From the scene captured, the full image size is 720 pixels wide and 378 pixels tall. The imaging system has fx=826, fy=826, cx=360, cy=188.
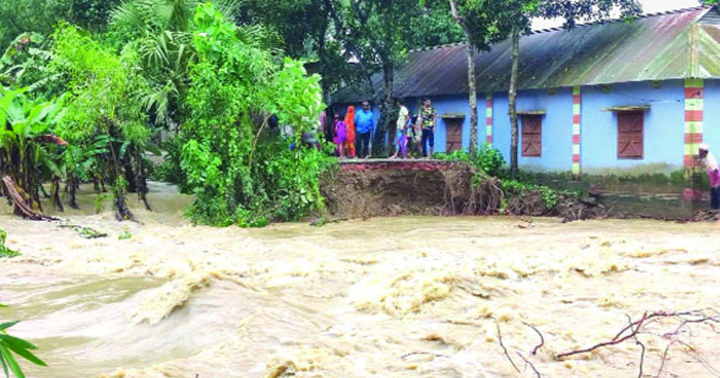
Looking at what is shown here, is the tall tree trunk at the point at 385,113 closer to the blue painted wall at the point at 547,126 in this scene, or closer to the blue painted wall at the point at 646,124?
the blue painted wall at the point at 547,126

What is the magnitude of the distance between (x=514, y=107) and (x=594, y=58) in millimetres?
2165

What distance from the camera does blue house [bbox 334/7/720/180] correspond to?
16.8 m

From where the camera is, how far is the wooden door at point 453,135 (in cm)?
2253

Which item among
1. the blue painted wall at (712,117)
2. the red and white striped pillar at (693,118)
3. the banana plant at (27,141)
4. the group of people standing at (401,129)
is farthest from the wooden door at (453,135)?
the banana plant at (27,141)

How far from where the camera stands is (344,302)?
8117mm

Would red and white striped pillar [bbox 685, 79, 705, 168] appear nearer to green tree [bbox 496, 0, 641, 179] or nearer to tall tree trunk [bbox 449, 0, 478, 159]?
green tree [bbox 496, 0, 641, 179]

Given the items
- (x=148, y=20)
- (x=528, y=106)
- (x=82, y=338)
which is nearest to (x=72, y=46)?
(x=148, y=20)

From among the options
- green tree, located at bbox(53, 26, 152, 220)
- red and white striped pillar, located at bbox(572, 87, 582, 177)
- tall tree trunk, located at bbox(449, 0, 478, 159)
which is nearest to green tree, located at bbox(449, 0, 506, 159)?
tall tree trunk, located at bbox(449, 0, 478, 159)

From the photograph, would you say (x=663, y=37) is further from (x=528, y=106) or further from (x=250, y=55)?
(x=250, y=55)

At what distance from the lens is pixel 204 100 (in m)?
14.2

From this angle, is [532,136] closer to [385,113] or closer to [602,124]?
[602,124]

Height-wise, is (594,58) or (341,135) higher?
(594,58)

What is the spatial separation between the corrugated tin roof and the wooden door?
857 millimetres

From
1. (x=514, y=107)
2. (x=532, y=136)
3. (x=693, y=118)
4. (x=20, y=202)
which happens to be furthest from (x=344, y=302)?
(x=532, y=136)
